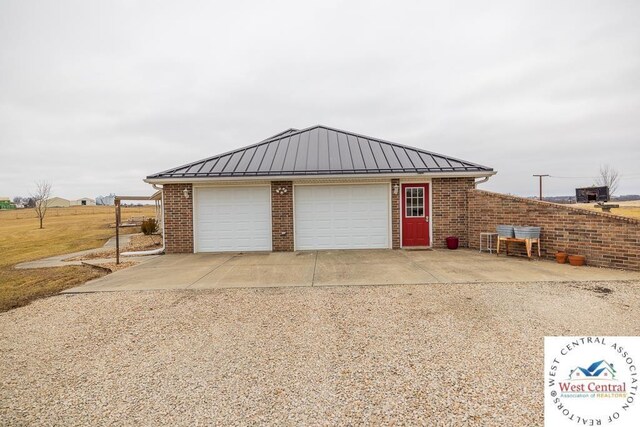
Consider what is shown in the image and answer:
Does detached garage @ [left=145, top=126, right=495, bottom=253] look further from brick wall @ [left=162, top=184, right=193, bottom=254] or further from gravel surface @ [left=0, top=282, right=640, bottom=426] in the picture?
gravel surface @ [left=0, top=282, right=640, bottom=426]

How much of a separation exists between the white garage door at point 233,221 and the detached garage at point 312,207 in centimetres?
4

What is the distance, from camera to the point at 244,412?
2.25m

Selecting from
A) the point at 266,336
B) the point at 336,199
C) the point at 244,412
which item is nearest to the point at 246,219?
the point at 336,199

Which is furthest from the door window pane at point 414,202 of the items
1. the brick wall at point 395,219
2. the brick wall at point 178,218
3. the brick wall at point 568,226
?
the brick wall at point 178,218

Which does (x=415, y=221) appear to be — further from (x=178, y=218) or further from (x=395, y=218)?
(x=178, y=218)

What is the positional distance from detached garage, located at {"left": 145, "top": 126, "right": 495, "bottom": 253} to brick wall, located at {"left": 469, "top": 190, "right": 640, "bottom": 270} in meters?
0.81

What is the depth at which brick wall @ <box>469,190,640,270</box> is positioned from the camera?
6.58 m

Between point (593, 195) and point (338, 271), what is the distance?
128 ft

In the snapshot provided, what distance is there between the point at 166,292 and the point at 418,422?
5236 mm

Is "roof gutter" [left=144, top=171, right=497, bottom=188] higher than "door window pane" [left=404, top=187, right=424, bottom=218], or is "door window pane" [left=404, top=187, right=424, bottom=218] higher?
"roof gutter" [left=144, top=171, right=497, bottom=188]

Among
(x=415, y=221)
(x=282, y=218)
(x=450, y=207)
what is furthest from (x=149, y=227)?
(x=450, y=207)

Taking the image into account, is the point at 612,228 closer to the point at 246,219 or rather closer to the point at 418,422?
the point at 418,422

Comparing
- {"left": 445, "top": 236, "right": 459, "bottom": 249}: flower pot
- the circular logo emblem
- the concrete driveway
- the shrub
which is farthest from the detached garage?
the circular logo emblem

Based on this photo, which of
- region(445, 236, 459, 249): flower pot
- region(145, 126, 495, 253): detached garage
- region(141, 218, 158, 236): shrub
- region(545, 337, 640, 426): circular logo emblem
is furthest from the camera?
region(141, 218, 158, 236): shrub
